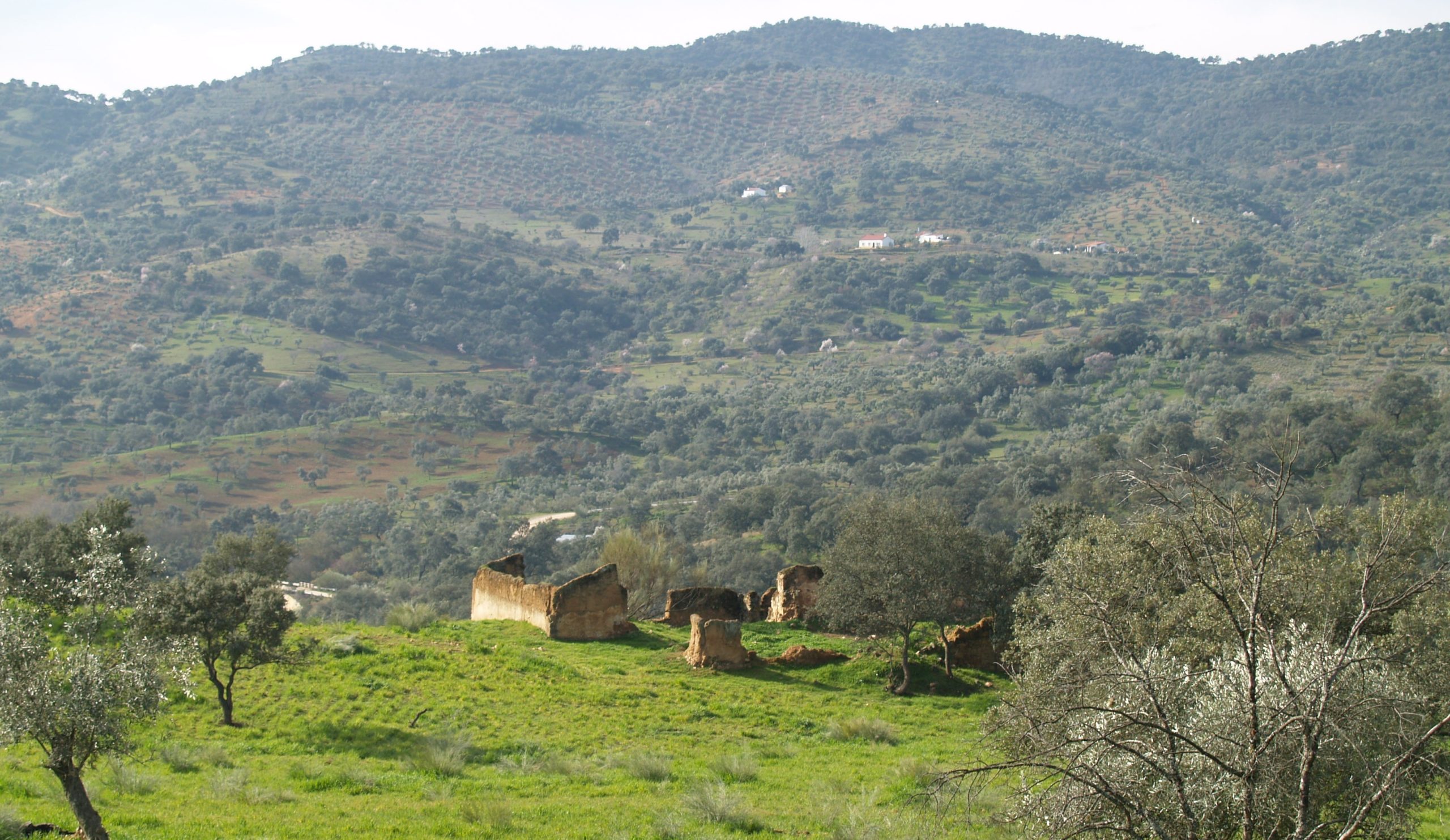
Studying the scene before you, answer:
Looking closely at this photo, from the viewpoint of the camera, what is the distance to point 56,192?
171 metres

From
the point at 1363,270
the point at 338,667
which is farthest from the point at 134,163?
the point at 338,667

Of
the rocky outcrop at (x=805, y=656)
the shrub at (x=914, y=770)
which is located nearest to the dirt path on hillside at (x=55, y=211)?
the rocky outcrop at (x=805, y=656)

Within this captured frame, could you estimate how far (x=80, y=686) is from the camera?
10672 mm

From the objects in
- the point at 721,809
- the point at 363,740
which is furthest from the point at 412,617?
the point at 721,809

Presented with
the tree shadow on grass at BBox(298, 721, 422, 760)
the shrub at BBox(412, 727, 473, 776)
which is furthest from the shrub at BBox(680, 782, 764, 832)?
the tree shadow on grass at BBox(298, 721, 422, 760)

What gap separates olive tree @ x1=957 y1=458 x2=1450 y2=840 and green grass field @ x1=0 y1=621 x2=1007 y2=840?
1247mm

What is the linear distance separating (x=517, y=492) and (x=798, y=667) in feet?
199

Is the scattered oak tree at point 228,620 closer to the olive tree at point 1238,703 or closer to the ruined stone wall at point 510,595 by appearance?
the ruined stone wall at point 510,595

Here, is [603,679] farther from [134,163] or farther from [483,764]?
[134,163]

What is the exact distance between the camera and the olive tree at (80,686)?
10.3m

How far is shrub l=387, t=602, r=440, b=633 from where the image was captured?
2641cm

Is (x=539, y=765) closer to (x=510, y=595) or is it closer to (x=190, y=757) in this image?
(x=190, y=757)

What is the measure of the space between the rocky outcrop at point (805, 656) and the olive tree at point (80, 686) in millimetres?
13863

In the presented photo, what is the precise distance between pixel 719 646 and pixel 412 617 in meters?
8.27
